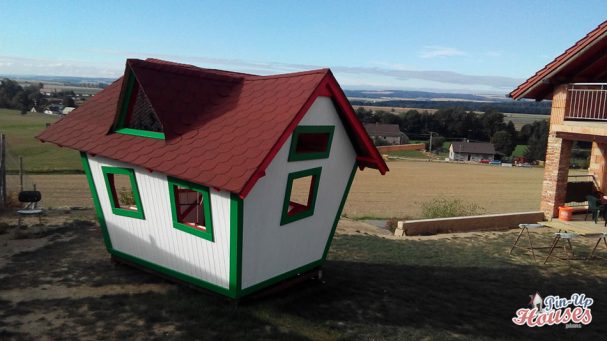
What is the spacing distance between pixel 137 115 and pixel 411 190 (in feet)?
91.9

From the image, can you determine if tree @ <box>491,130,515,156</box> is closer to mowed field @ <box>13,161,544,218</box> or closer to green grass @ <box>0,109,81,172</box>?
mowed field @ <box>13,161,544,218</box>

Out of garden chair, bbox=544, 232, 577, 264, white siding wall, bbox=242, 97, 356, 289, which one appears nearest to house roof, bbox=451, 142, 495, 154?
garden chair, bbox=544, 232, 577, 264

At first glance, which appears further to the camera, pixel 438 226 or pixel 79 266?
pixel 438 226

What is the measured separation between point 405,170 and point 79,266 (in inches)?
1656

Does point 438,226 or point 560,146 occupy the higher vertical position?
point 560,146

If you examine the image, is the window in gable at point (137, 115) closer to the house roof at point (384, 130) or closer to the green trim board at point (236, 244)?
the green trim board at point (236, 244)

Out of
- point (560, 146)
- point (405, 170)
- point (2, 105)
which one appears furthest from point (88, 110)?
point (2, 105)

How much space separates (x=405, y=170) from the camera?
48.8 m

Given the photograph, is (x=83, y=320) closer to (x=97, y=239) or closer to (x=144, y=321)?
(x=144, y=321)

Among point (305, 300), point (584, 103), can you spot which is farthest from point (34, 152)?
point (584, 103)

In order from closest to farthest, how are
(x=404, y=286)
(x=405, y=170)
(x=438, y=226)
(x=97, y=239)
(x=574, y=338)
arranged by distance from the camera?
1. (x=574, y=338)
2. (x=404, y=286)
3. (x=97, y=239)
4. (x=438, y=226)
5. (x=405, y=170)

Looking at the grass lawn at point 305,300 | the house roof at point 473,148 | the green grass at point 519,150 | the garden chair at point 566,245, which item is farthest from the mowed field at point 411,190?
the green grass at point 519,150

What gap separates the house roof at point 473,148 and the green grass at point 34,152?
7236cm

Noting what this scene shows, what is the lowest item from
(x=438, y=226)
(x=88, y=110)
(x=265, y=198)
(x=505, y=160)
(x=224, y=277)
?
(x=505, y=160)
